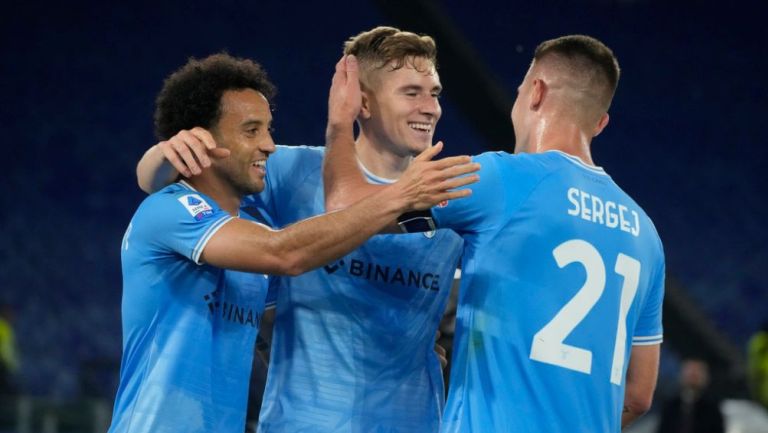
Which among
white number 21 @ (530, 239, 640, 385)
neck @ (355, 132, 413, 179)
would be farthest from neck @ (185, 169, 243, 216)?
white number 21 @ (530, 239, 640, 385)

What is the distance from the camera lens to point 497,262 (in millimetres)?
3650

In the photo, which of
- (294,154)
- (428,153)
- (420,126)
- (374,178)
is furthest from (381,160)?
(428,153)

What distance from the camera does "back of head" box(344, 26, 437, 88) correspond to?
4.53 m

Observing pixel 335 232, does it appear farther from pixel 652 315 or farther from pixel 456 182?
pixel 652 315

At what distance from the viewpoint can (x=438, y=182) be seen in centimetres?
348

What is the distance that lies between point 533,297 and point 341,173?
33.7 inches

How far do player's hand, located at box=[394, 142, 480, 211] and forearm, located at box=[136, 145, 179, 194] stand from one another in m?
0.96

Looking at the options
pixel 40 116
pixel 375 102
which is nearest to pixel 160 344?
pixel 375 102

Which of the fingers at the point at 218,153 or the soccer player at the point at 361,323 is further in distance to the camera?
the soccer player at the point at 361,323

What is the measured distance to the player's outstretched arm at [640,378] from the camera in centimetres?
423

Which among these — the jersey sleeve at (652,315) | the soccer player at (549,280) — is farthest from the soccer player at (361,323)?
→ the jersey sleeve at (652,315)

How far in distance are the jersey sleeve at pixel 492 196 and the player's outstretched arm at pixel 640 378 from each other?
98 cm

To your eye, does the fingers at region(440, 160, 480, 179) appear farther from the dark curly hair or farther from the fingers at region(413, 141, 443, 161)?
the dark curly hair

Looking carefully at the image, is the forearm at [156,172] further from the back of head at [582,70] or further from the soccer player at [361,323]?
the back of head at [582,70]
